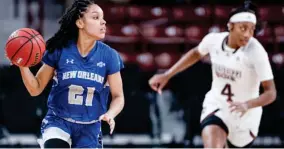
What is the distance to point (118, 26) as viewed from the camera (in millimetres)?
12094

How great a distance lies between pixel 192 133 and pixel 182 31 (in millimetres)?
3550

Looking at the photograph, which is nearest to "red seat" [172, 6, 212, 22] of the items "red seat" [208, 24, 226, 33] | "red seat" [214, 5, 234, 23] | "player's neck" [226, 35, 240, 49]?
"red seat" [214, 5, 234, 23]

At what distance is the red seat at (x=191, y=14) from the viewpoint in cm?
1245

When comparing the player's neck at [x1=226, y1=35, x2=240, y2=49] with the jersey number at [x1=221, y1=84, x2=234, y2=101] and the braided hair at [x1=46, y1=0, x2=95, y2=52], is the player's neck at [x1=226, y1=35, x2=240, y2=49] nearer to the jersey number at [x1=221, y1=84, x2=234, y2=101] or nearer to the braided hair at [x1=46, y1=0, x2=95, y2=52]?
the jersey number at [x1=221, y1=84, x2=234, y2=101]

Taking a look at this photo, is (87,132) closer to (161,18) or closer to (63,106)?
(63,106)

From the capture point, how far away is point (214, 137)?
6.45m

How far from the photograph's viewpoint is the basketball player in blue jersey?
17.4 feet

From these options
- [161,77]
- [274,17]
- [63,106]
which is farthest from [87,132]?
[274,17]

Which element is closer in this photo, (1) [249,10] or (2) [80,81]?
(2) [80,81]

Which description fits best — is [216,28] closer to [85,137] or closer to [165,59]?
[165,59]

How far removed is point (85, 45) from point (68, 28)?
0.61 feet

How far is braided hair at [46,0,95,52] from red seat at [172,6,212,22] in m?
7.03

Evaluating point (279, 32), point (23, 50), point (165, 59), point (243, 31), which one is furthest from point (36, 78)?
point (279, 32)

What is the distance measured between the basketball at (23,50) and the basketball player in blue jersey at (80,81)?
0.20 m
